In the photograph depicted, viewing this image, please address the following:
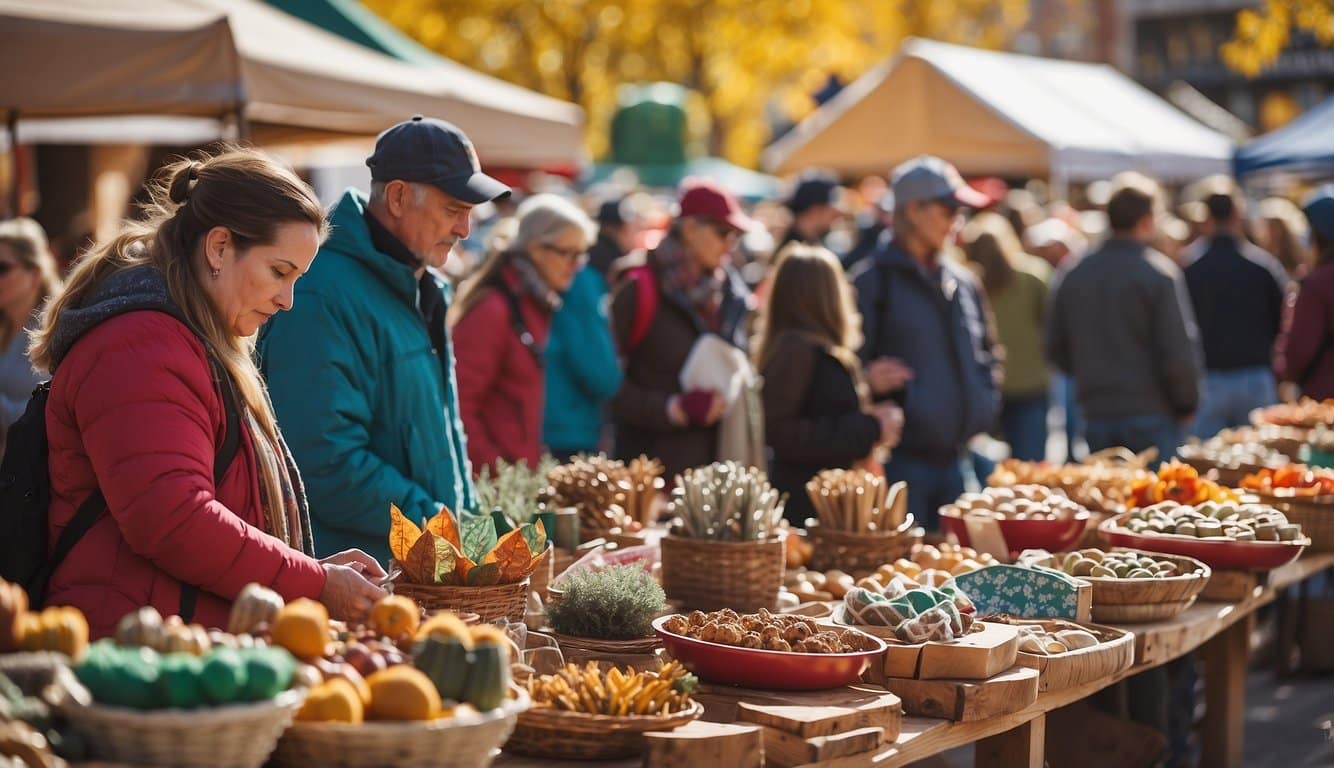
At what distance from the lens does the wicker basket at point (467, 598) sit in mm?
2910

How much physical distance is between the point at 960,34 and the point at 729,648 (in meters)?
30.0

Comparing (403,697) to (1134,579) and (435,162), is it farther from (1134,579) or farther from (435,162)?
(1134,579)

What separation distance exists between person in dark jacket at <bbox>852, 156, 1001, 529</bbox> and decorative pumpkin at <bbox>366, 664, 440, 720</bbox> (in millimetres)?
4038

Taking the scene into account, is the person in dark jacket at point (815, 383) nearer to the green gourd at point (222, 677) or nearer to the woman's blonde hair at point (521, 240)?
the woman's blonde hair at point (521, 240)

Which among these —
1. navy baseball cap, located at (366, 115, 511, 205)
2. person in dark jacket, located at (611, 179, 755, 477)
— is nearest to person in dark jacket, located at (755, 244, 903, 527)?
person in dark jacket, located at (611, 179, 755, 477)

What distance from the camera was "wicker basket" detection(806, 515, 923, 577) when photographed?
4.27m

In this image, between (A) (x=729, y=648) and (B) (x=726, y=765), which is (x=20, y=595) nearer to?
(B) (x=726, y=765)

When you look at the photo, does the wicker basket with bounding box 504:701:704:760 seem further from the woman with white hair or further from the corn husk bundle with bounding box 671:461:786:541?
the woman with white hair

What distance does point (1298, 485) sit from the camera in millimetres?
5242

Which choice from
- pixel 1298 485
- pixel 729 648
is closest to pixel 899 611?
pixel 729 648

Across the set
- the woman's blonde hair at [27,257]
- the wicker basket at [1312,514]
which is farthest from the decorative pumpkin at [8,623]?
the wicker basket at [1312,514]

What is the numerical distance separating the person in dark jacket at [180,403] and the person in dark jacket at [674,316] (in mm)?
2989

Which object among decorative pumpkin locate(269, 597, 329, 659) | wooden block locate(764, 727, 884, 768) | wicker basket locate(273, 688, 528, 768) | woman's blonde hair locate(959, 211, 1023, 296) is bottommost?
wooden block locate(764, 727, 884, 768)

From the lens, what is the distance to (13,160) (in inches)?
286
